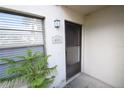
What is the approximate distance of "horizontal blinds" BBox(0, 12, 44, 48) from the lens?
5.20 ft

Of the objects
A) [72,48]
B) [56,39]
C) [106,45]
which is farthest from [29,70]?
[106,45]

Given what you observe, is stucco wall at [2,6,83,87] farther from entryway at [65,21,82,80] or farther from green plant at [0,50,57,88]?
green plant at [0,50,57,88]

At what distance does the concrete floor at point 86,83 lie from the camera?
9.35 feet

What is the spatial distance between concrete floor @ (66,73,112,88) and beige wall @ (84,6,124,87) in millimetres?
168

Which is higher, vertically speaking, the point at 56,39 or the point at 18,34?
Result: the point at 18,34

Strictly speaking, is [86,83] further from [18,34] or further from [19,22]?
[19,22]

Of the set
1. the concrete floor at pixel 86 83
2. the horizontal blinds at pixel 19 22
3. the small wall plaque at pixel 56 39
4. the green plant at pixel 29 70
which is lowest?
the concrete floor at pixel 86 83

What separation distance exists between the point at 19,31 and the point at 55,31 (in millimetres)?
870

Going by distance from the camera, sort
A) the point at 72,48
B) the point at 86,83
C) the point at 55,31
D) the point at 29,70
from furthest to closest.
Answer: the point at 72,48 < the point at 86,83 < the point at 55,31 < the point at 29,70

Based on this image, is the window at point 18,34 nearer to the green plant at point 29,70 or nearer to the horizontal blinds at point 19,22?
the horizontal blinds at point 19,22

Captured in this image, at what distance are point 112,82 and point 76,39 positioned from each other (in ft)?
5.56

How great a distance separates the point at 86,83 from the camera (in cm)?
301

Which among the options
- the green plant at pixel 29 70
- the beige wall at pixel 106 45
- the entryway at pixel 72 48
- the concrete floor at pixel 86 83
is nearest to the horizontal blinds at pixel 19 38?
the green plant at pixel 29 70
